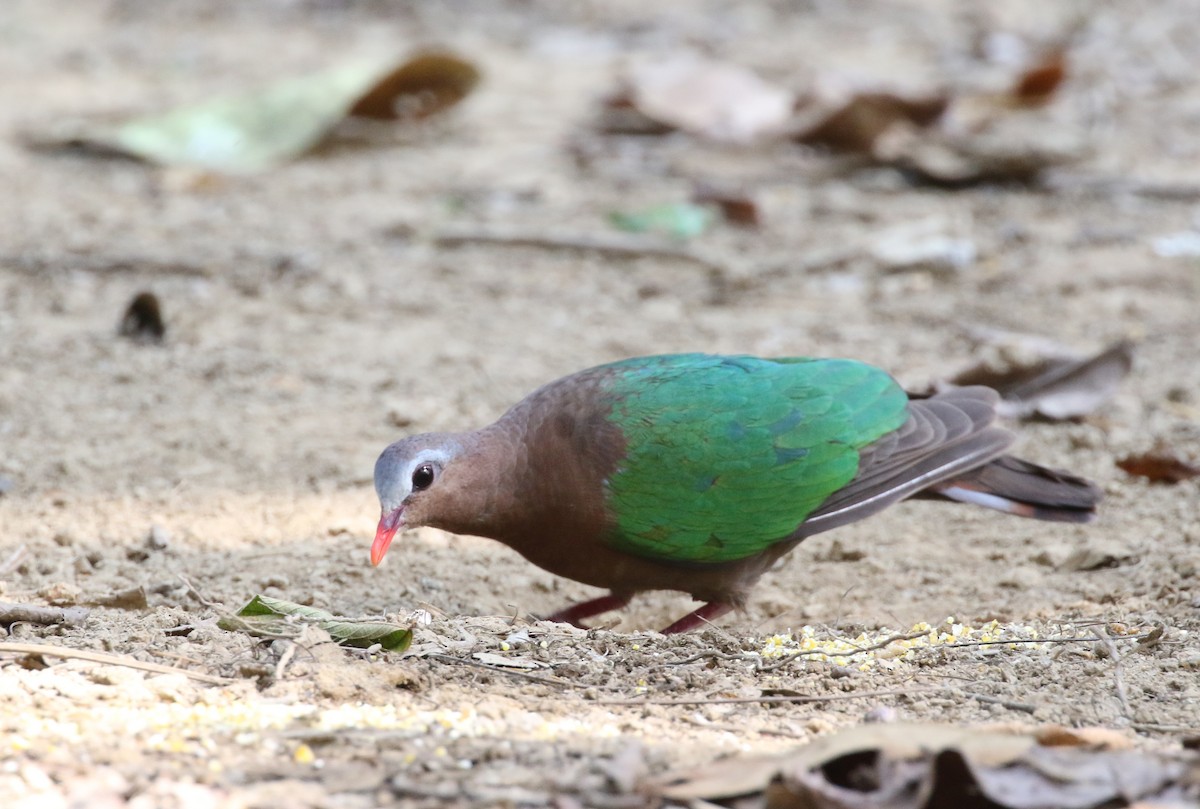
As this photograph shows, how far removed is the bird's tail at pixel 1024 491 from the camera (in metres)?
4.52

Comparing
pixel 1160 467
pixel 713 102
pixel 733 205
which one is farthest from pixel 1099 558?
pixel 713 102

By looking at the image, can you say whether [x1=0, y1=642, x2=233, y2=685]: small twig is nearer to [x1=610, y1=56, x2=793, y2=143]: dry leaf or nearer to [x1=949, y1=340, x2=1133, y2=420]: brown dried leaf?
[x1=949, y1=340, x2=1133, y2=420]: brown dried leaf

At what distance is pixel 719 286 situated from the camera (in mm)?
6980

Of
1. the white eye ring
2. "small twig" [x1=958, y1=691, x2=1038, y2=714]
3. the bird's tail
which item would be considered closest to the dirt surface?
"small twig" [x1=958, y1=691, x2=1038, y2=714]

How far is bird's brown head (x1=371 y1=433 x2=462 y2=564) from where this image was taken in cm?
397

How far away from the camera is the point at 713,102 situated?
9234mm

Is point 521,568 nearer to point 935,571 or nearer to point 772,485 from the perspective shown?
point 772,485

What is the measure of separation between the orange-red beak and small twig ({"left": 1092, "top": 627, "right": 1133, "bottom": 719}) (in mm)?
1842

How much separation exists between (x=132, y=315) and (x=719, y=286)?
271 cm

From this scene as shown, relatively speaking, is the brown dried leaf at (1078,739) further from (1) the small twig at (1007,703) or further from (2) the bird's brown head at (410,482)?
(2) the bird's brown head at (410,482)

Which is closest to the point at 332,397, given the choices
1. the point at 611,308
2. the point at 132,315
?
the point at 132,315

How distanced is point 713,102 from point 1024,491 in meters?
5.19

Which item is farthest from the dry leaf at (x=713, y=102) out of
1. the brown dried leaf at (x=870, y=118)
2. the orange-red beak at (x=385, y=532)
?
the orange-red beak at (x=385, y=532)

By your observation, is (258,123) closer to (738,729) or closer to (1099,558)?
(1099,558)
